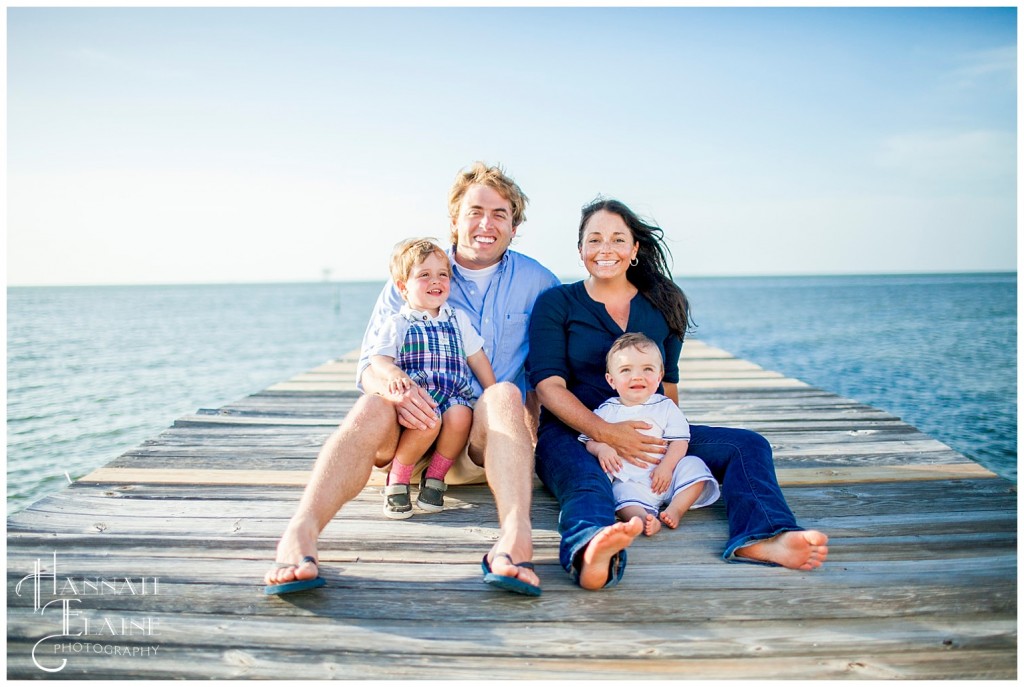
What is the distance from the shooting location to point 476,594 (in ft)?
6.98

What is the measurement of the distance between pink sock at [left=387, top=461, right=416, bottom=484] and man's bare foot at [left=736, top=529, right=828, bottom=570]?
1231 millimetres

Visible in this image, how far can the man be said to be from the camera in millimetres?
2145

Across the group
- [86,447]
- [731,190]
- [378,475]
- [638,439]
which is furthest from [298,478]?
[731,190]

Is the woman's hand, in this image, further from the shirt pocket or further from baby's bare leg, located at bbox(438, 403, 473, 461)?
the shirt pocket

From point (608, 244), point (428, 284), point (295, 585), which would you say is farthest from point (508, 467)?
point (608, 244)

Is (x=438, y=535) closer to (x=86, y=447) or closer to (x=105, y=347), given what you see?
(x=86, y=447)

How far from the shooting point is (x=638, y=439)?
8.86 feet

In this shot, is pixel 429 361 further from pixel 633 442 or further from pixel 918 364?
pixel 918 364

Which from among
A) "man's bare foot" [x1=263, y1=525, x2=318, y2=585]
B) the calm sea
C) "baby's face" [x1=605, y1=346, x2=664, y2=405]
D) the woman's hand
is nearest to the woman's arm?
the woman's hand

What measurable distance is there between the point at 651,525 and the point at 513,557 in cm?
63

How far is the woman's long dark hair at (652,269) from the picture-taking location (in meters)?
3.09
